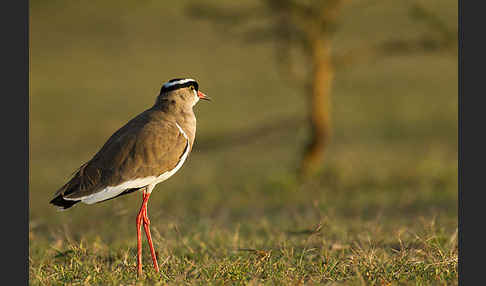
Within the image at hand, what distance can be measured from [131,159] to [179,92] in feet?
2.65

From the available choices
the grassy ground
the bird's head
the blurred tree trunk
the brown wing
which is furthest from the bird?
the blurred tree trunk

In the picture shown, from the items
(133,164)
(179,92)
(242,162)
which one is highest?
(179,92)

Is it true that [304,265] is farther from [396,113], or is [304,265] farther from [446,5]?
[446,5]

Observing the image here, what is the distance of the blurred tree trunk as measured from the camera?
1050cm

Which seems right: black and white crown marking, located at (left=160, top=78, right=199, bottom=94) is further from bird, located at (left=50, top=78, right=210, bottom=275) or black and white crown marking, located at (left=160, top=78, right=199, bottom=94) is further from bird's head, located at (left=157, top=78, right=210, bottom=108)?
bird, located at (left=50, top=78, right=210, bottom=275)

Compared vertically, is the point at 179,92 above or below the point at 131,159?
above

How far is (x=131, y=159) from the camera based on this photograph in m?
4.62


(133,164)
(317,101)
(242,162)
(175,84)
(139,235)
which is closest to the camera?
(133,164)

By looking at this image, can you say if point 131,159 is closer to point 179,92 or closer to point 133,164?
point 133,164

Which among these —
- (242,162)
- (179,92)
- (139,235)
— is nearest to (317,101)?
(242,162)

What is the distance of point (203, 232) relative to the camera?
6.45 m

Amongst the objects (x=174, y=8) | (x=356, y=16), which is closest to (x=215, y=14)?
(x=356, y=16)

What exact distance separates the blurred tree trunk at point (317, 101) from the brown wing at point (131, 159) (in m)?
6.13

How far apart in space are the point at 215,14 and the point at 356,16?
86.9 ft
